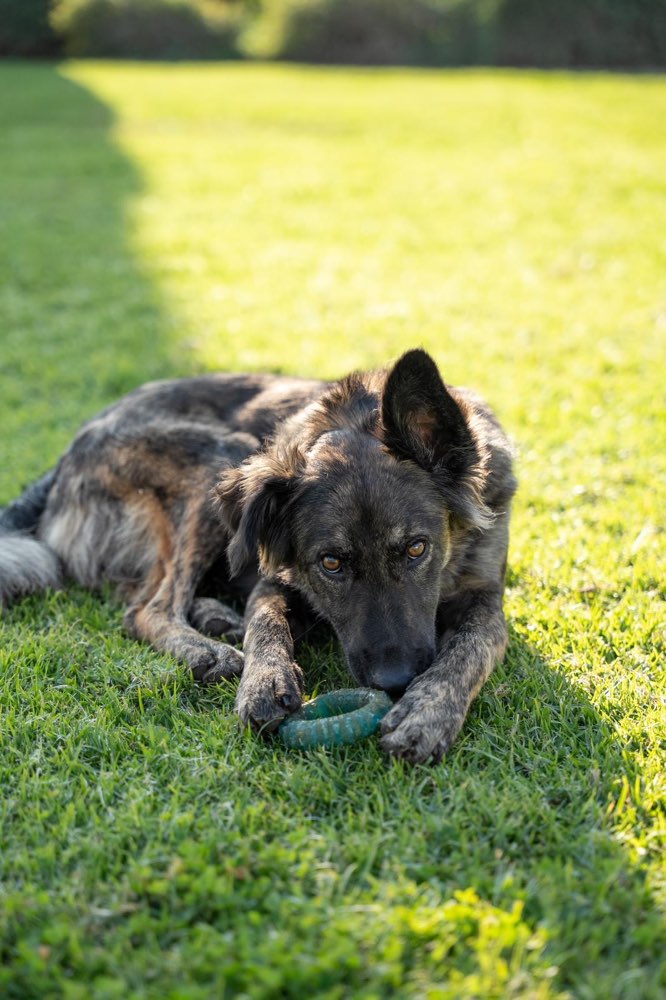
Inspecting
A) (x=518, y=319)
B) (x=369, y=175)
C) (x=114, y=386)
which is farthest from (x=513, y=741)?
(x=369, y=175)

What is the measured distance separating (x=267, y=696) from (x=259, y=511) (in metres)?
0.87

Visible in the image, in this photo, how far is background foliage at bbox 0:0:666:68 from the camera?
32.4m

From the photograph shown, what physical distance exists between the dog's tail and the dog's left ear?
205 centimetres

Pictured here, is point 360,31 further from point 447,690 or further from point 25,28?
point 447,690

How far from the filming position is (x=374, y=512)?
12.8 ft

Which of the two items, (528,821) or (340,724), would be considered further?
(340,724)

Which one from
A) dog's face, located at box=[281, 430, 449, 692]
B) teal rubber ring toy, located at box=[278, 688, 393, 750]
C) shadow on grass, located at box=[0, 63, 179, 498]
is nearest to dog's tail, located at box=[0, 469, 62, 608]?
shadow on grass, located at box=[0, 63, 179, 498]

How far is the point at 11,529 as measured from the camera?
5273 millimetres

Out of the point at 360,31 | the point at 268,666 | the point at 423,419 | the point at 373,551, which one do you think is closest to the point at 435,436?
the point at 423,419

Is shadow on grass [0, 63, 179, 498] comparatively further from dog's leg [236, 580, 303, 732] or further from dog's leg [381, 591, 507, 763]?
dog's leg [381, 591, 507, 763]

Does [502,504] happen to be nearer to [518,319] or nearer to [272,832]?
[272,832]

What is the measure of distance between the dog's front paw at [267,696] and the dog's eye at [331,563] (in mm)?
448

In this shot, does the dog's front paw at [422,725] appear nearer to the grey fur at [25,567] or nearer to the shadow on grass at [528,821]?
the shadow on grass at [528,821]

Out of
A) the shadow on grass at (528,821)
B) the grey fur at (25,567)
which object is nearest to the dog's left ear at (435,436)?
the shadow on grass at (528,821)
